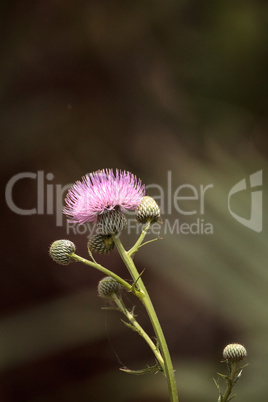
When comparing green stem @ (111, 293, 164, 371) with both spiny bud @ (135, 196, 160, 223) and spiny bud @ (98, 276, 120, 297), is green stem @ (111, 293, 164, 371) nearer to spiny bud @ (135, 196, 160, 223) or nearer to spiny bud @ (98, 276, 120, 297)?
spiny bud @ (98, 276, 120, 297)

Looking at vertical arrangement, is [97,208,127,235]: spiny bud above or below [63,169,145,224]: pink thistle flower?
below

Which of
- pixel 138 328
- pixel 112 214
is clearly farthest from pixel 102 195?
pixel 138 328

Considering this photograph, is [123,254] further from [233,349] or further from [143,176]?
[143,176]

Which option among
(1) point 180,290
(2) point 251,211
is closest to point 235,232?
(2) point 251,211

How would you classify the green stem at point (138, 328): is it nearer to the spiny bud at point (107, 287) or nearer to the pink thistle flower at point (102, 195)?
the spiny bud at point (107, 287)

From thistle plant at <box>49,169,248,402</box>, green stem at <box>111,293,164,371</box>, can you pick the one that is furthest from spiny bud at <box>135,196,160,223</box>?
green stem at <box>111,293,164,371</box>

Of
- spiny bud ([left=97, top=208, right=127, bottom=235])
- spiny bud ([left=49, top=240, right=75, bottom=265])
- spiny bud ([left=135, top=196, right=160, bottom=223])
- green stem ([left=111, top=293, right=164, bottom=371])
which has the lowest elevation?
green stem ([left=111, top=293, right=164, bottom=371])

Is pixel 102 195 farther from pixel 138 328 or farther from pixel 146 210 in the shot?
pixel 138 328

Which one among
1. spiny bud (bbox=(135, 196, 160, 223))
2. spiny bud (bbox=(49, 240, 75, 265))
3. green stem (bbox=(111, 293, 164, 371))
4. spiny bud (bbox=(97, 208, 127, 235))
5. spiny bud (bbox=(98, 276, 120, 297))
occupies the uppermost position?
spiny bud (bbox=(135, 196, 160, 223))
